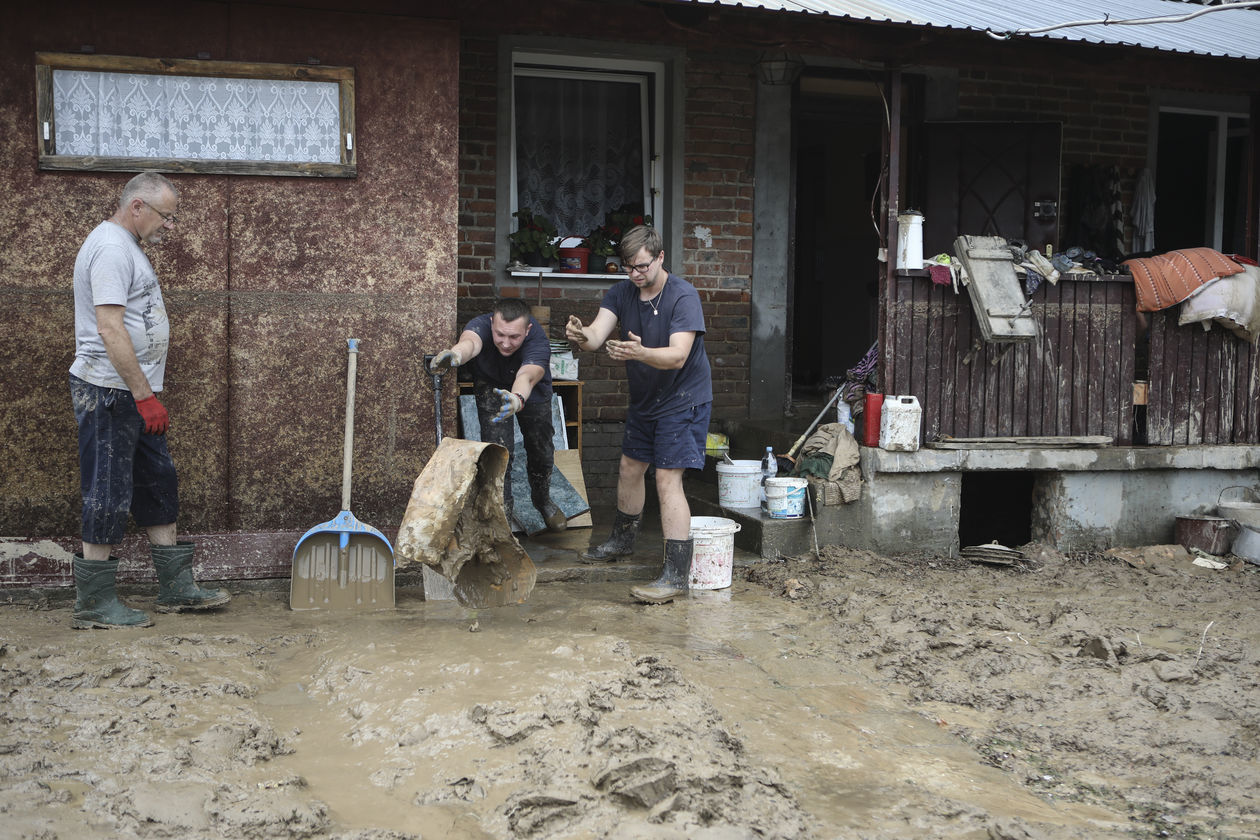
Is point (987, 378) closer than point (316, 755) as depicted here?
No

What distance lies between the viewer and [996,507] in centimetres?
858

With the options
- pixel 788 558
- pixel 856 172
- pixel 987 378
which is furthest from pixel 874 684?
pixel 856 172

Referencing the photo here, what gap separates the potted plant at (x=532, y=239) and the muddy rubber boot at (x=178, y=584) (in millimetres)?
3590

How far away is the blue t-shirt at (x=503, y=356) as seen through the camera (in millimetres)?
6426

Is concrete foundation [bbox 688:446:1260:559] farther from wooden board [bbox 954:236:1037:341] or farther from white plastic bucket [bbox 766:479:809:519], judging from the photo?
wooden board [bbox 954:236:1037:341]

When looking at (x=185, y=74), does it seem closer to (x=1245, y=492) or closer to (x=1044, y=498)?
(x=1044, y=498)

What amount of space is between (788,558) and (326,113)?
147 inches

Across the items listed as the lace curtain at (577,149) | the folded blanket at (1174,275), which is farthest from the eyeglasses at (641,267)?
the folded blanket at (1174,275)

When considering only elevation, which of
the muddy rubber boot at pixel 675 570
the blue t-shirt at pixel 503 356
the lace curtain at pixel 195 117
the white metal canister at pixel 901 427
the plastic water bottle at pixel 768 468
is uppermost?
the lace curtain at pixel 195 117

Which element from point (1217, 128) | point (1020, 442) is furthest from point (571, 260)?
point (1217, 128)

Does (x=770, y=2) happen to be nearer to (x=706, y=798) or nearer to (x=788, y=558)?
(x=788, y=558)

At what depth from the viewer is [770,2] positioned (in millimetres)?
6195

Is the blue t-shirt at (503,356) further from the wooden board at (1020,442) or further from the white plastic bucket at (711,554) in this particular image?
the wooden board at (1020,442)

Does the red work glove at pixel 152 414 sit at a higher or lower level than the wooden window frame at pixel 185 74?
lower
